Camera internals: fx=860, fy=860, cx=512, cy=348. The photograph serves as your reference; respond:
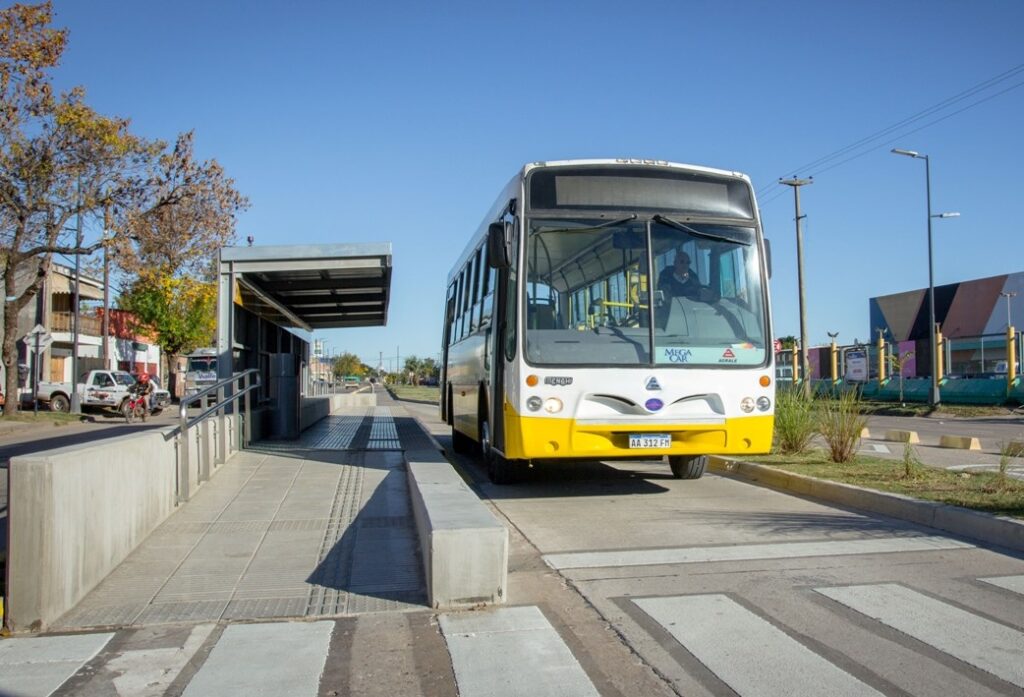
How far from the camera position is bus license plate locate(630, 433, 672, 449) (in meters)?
8.97

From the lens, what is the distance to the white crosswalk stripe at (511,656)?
13.5ft

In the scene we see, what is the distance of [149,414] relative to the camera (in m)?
30.8

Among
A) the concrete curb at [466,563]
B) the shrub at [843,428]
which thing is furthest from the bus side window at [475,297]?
the concrete curb at [466,563]

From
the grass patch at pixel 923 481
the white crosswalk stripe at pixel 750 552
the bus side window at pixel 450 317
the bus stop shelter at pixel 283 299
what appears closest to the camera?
the white crosswalk stripe at pixel 750 552

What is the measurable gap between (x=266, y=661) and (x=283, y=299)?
14.1 m

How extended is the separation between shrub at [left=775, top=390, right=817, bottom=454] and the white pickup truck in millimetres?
24824

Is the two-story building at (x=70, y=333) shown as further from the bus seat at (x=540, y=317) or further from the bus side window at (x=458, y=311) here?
→ the bus seat at (x=540, y=317)

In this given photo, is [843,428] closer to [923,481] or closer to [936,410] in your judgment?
[923,481]

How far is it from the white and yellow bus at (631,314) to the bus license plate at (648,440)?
2 cm

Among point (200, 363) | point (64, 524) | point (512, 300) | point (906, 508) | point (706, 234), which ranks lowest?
point (906, 508)

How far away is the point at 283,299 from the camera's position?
1794cm

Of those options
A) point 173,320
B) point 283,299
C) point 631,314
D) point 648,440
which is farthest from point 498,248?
point 173,320

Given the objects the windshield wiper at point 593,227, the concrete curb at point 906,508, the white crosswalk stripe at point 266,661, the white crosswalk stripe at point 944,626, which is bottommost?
the white crosswalk stripe at point 266,661

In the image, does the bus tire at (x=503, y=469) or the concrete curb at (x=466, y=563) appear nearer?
the concrete curb at (x=466, y=563)
